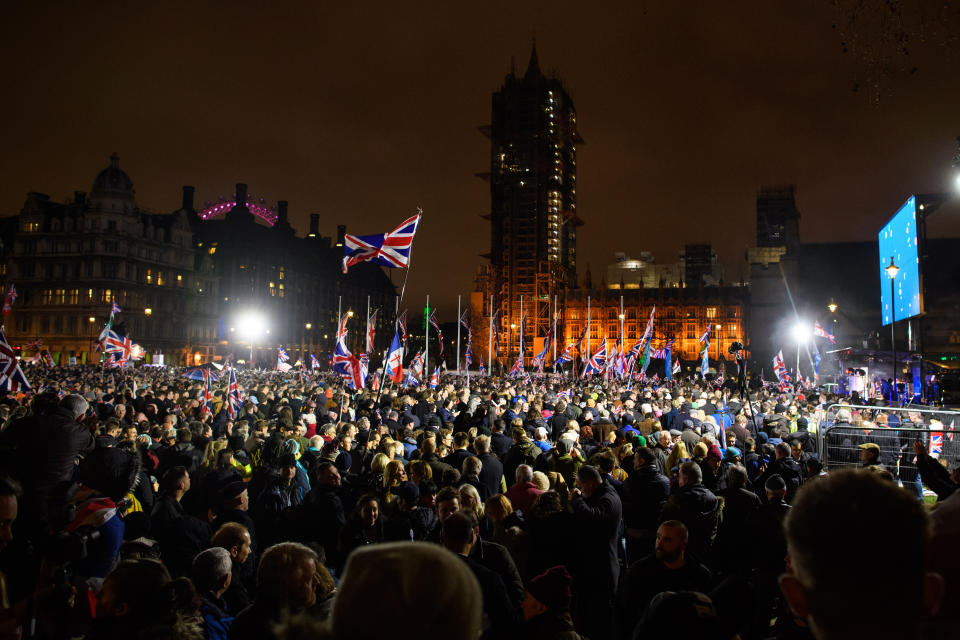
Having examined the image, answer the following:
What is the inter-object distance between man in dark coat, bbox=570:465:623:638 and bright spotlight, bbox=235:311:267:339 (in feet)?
270

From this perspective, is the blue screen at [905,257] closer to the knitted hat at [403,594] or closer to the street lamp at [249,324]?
the knitted hat at [403,594]

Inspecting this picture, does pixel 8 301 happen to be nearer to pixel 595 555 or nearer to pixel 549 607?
pixel 595 555

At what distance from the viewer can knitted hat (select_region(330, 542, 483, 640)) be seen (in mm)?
1423

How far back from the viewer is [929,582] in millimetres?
1471

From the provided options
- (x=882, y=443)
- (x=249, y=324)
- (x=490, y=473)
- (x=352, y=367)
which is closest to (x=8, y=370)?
(x=352, y=367)

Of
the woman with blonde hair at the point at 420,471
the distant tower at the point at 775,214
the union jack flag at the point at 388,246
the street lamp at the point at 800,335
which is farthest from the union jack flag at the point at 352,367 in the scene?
the distant tower at the point at 775,214

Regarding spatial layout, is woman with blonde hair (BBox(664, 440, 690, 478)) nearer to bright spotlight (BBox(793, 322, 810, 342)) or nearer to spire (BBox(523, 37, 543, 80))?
bright spotlight (BBox(793, 322, 810, 342))

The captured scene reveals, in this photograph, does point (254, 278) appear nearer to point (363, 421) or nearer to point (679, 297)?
point (679, 297)

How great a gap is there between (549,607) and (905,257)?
55.4ft

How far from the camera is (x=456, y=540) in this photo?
4.18 meters

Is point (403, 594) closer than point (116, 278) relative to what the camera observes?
Yes

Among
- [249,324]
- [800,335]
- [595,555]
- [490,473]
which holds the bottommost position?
[595,555]

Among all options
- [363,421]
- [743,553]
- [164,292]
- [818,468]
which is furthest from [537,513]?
[164,292]

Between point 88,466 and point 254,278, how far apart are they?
9382cm
